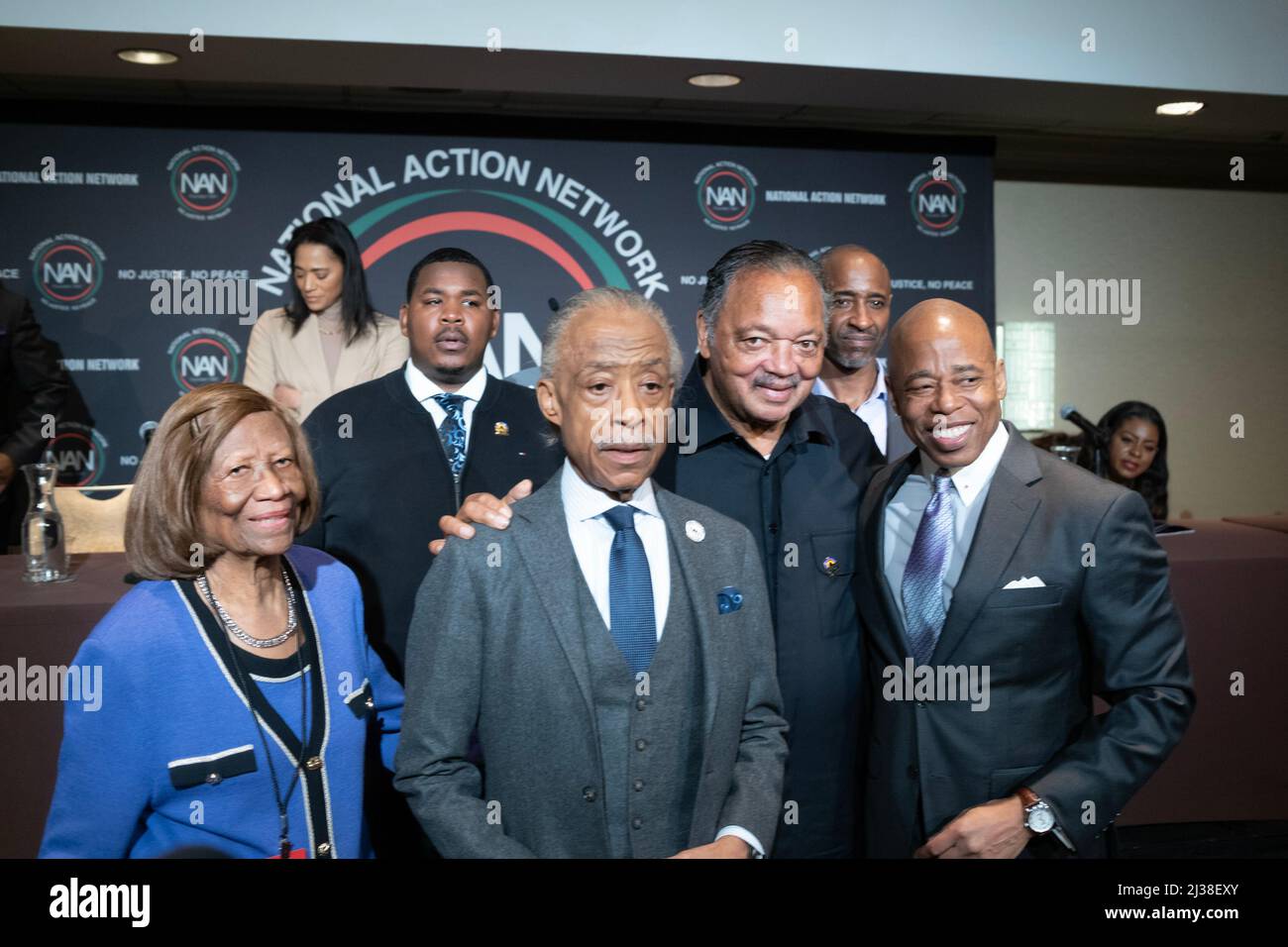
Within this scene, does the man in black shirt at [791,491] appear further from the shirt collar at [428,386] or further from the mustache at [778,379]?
the shirt collar at [428,386]

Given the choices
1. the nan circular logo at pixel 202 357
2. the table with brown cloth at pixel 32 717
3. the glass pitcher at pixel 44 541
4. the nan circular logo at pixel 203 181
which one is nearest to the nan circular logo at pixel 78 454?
the nan circular logo at pixel 202 357

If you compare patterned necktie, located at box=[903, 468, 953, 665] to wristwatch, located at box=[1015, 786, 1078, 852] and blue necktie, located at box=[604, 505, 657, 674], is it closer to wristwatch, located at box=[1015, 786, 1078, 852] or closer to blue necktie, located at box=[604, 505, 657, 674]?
wristwatch, located at box=[1015, 786, 1078, 852]

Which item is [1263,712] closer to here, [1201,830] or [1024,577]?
[1201,830]

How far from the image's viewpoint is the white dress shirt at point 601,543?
5.74 ft

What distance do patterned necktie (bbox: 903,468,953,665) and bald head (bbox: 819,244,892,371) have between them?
5.10ft

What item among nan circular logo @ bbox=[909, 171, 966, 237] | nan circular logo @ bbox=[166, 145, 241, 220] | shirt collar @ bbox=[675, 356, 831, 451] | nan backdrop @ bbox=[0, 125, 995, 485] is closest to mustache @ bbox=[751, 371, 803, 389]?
shirt collar @ bbox=[675, 356, 831, 451]

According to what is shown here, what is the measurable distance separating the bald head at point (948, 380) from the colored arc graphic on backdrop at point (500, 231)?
388cm

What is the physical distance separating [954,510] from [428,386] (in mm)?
1509

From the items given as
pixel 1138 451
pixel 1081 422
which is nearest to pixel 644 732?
pixel 1081 422

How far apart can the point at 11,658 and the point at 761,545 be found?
6.62ft

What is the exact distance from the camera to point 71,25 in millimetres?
3939

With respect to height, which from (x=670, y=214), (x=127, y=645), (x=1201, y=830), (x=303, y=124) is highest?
(x=303, y=124)

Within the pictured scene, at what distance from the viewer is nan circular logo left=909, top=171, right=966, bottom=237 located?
6.18m

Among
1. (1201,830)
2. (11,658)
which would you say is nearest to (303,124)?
(11,658)
